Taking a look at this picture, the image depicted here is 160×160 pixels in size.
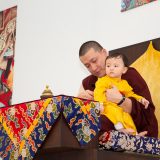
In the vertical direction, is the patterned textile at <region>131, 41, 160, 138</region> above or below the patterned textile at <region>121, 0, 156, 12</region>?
below

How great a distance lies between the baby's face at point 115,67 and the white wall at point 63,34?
1.92ft

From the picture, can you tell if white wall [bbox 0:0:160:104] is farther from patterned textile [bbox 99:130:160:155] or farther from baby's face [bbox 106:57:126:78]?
patterned textile [bbox 99:130:160:155]

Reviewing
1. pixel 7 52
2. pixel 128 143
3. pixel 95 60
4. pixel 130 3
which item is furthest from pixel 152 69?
pixel 7 52

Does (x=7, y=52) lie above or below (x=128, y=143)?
above

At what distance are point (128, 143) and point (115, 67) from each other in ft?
1.33

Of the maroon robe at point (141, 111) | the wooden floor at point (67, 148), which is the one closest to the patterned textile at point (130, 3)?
→ the maroon robe at point (141, 111)

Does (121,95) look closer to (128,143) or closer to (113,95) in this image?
(113,95)

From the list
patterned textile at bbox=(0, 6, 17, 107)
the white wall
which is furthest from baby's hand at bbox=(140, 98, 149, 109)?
patterned textile at bbox=(0, 6, 17, 107)

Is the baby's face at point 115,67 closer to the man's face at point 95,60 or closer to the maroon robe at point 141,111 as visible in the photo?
the maroon robe at point 141,111

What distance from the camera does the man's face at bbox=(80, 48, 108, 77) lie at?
8.26 feet

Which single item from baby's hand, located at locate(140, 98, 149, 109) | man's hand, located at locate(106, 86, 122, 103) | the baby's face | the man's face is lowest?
baby's hand, located at locate(140, 98, 149, 109)

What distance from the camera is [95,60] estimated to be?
253 cm

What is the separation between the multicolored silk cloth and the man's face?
0.56 meters

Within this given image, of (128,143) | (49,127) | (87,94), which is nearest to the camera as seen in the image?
(49,127)
